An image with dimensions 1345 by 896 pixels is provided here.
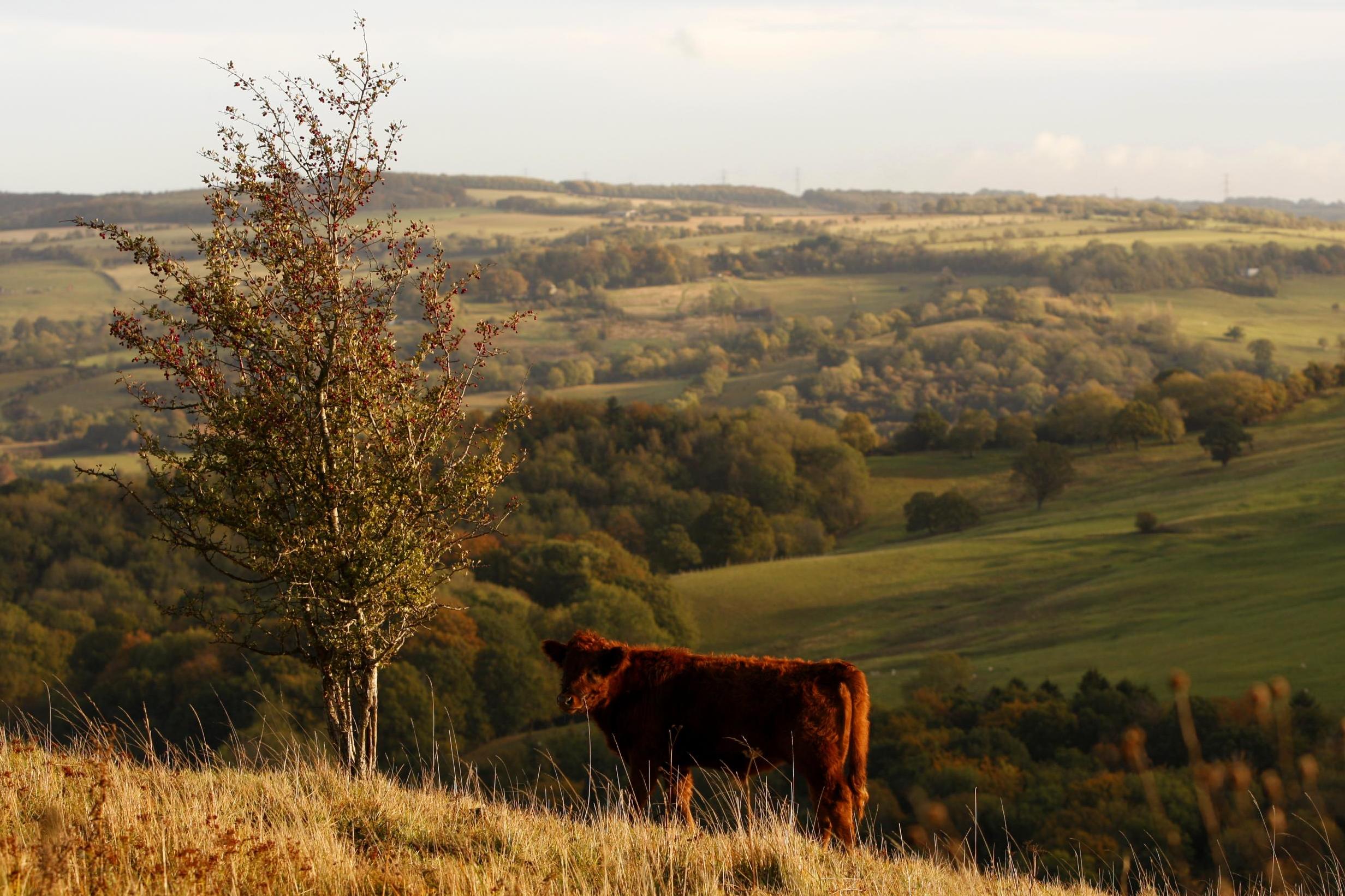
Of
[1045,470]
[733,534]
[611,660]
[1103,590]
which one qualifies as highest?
[611,660]

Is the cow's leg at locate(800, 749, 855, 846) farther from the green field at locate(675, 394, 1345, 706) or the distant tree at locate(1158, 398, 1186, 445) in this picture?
the distant tree at locate(1158, 398, 1186, 445)

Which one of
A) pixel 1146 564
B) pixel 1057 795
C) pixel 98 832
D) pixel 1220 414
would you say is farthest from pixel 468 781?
pixel 1220 414

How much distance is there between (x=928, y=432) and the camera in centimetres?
12825

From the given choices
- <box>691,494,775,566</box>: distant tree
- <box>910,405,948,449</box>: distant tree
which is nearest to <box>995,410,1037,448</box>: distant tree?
<box>910,405,948,449</box>: distant tree

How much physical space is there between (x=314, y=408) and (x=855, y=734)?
5.90 metres

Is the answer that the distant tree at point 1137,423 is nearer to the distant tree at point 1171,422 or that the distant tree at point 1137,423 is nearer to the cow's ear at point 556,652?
the distant tree at point 1171,422

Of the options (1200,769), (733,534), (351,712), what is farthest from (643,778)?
(733,534)

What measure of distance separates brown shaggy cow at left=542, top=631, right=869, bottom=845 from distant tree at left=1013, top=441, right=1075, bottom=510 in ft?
302

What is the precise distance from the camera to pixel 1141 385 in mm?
123562

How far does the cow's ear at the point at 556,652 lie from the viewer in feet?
35.9

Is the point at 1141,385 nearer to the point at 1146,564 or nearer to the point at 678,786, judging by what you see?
the point at 1146,564

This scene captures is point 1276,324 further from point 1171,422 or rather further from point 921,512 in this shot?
point 921,512

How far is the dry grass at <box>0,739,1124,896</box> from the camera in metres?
6.51

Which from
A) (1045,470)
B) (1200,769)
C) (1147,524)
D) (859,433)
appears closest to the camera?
(1200,769)
